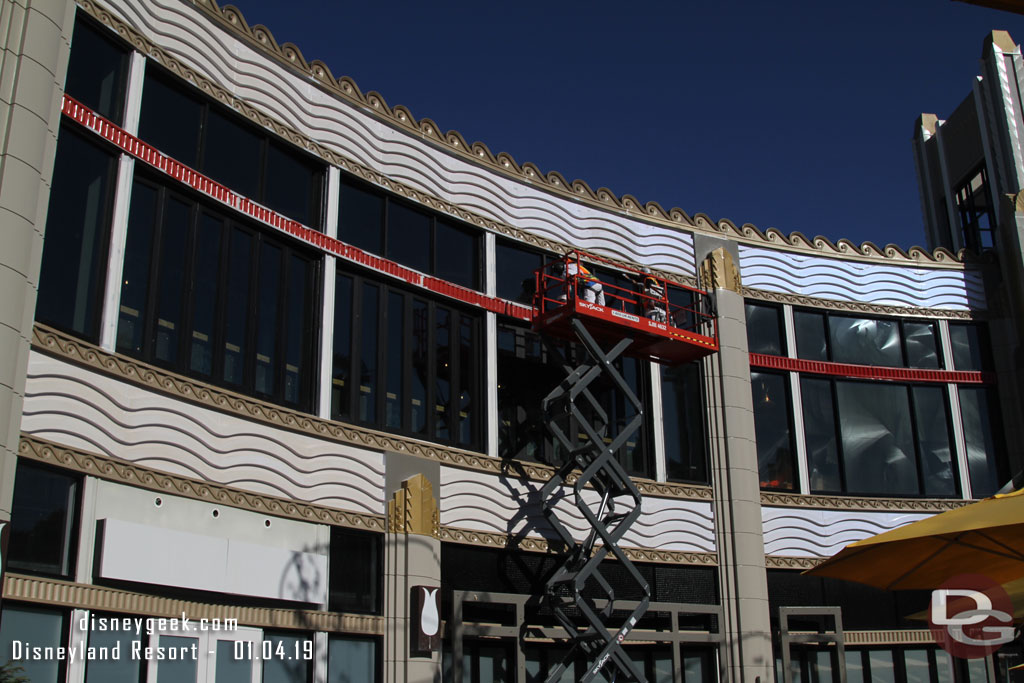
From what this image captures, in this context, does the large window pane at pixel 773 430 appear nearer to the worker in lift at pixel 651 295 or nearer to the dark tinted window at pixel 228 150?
the worker in lift at pixel 651 295

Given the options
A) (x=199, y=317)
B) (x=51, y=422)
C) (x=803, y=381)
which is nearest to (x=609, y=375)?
(x=803, y=381)

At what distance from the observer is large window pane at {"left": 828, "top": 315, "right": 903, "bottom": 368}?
27156 millimetres

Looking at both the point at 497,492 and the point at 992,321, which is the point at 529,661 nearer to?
the point at 497,492

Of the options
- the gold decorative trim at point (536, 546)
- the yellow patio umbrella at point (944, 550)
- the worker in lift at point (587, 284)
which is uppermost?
the worker in lift at point (587, 284)

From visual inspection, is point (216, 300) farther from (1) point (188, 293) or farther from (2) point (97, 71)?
(2) point (97, 71)

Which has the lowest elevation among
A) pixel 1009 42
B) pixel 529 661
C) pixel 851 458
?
pixel 529 661

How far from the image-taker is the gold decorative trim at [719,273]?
83.9 feet

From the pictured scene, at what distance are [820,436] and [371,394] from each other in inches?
493

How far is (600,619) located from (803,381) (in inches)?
364

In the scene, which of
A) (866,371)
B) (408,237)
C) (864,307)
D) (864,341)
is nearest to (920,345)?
(864,341)

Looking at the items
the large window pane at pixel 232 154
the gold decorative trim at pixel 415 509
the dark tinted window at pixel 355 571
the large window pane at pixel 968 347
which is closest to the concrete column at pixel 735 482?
the large window pane at pixel 968 347

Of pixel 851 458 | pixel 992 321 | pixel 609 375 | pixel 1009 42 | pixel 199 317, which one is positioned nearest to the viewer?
pixel 199 317

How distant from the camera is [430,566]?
18.7 metres

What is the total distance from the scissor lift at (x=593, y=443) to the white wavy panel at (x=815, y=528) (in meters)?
4.03
